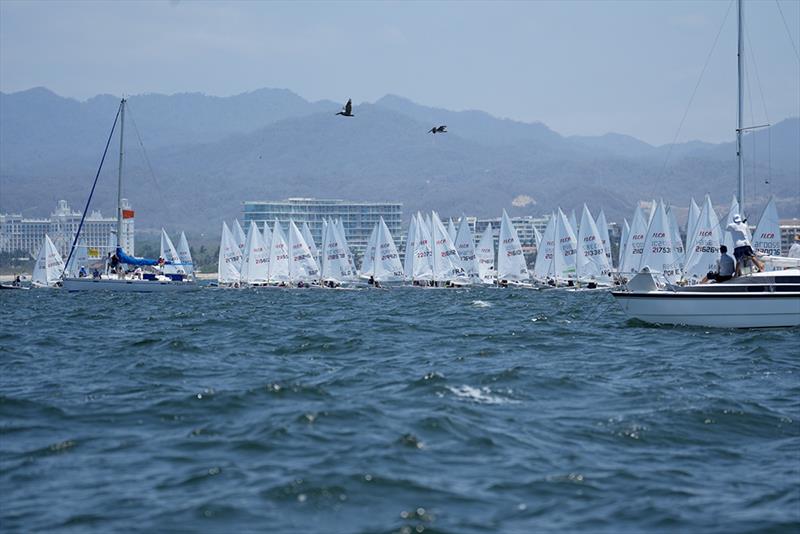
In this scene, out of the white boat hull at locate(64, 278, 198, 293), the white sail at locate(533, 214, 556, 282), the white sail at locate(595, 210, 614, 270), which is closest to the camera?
the white boat hull at locate(64, 278, 198, 293)

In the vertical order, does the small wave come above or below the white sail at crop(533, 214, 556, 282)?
below

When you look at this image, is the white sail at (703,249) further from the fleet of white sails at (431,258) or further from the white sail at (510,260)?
the white sail at (510,260)

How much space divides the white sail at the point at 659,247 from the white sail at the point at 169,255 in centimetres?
3641

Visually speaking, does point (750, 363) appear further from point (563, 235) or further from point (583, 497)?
point (563, 235)

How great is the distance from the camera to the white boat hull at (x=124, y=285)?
7325cm

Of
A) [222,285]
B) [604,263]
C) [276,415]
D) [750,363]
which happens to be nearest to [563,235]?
[604,263]

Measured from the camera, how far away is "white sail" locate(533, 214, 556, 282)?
275 ft

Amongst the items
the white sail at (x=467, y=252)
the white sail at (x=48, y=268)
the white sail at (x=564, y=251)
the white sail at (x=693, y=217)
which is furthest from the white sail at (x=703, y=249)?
the white sail at (x=48, y=268)

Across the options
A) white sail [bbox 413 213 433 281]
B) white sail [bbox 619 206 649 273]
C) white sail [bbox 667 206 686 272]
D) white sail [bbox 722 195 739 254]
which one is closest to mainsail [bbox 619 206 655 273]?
white sail [bbox 619 206 649 273]

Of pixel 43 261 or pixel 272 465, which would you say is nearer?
pixel 272 465

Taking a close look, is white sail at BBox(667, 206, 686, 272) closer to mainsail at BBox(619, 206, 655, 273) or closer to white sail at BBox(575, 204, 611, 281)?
mainsail at BBox(619, 206, 655, 273)

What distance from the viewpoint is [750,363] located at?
21719 mm

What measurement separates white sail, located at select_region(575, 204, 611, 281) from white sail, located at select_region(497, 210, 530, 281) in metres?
8.53

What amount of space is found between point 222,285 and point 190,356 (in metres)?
68.9
